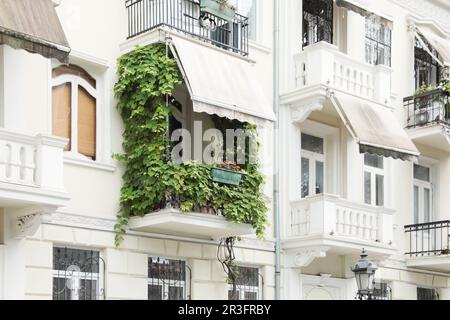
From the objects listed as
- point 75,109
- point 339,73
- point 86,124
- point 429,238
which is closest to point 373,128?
point 339,73

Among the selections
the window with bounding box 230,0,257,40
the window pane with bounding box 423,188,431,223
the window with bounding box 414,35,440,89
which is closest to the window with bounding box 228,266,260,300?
the window with bounding box 230,0,257,40

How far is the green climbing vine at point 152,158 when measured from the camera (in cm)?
1617

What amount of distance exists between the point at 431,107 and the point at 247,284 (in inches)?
281

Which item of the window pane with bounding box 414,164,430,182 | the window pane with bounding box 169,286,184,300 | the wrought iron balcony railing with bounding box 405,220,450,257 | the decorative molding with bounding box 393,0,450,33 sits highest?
the decorative molding with bounding box 393,0,450,33

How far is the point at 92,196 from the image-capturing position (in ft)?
52.5

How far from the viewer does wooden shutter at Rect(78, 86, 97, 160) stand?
1625 centimetres

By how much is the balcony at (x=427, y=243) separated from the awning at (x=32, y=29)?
11318mm

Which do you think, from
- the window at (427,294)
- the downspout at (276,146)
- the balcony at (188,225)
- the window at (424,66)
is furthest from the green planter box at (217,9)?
the window at (427,294)

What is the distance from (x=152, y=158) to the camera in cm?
1627

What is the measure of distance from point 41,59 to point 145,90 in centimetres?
189

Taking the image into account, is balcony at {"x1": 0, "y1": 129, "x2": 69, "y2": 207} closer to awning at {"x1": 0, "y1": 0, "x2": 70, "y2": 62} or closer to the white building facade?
the white building facade

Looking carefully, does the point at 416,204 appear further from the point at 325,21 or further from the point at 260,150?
the point at 260,150

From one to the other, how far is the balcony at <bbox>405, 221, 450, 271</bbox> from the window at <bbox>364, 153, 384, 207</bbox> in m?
1.21
